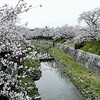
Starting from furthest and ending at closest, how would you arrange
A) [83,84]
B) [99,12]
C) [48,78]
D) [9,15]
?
[99,12] < [48,78] < [83,84] < [9,15]

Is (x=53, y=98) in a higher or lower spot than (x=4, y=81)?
lower

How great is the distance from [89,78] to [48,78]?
4.75 metres

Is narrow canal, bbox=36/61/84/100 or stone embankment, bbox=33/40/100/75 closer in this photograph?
narrow canal, bbox=36/61/84/100

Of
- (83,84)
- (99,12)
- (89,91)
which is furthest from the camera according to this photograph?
(99,12)

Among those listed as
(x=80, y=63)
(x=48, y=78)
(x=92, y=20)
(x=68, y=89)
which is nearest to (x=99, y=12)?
(x=92, y=20)

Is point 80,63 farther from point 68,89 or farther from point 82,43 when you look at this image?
point 68,89

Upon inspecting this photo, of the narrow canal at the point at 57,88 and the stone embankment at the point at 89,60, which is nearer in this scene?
the narrow canal at the point at 57,88

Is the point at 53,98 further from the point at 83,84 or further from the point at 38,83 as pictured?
the point at 38,83

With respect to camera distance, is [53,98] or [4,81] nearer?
[4,81]

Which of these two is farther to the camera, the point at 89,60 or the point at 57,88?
the point at 89,60

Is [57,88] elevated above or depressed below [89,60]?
below

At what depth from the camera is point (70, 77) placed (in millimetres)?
22281

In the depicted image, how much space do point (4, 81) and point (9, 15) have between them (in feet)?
4.73

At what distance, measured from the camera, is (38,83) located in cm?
2114
